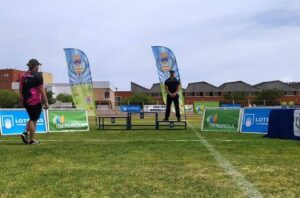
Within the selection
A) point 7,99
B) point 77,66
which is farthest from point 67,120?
point 7,99

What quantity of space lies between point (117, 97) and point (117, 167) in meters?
120

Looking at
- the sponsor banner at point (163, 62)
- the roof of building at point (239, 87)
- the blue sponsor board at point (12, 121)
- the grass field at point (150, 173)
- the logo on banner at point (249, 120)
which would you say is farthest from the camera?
the roof of building at point (239, 87)

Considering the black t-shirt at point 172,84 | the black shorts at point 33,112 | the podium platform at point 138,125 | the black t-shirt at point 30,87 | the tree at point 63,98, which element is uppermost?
the tree at point 63,98

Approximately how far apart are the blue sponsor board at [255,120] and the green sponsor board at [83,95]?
474 inches

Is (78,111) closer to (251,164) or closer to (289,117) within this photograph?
(289,117)

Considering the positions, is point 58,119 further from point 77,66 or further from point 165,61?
point 165,61

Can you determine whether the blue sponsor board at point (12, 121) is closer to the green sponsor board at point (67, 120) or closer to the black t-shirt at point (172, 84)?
the green sponsor board at point (67, 120)

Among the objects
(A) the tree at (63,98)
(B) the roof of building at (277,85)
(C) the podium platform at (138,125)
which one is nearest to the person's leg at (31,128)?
(C) the podium platform at (138,125)

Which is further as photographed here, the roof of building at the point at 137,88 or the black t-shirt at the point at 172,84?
the roof of building at the point at 137,88

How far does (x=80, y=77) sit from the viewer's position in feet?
84.3

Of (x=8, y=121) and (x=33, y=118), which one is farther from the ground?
(x=33, y=118)

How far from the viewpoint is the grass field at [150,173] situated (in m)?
4.57

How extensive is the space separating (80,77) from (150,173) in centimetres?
2053

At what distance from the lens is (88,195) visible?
14.5ft
